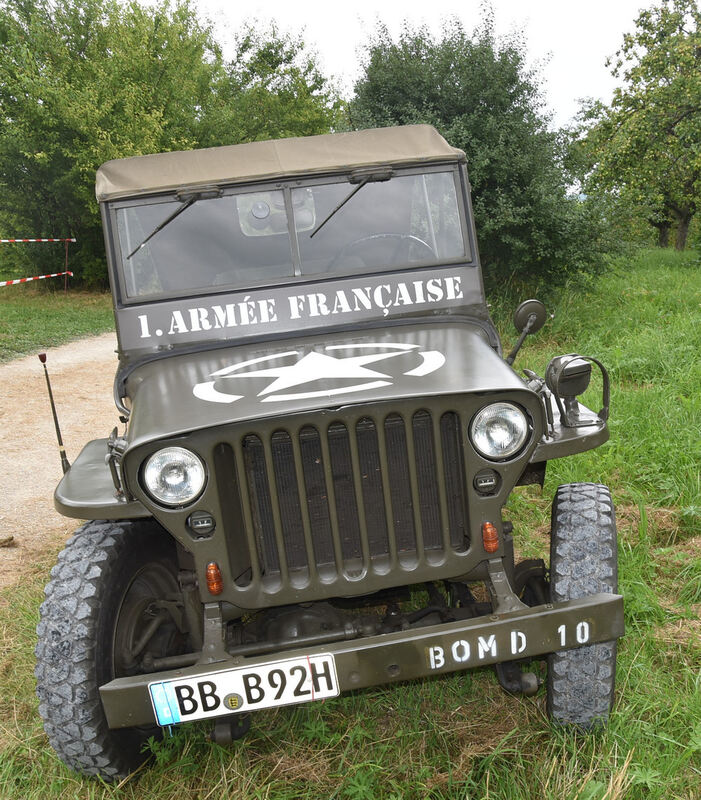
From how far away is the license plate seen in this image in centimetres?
208

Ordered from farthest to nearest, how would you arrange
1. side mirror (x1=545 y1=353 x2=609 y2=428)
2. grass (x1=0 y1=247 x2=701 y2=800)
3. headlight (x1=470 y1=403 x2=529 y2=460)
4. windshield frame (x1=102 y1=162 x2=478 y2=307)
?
windshield frame (x1=102 y1=162 x2=478 y2=307), side mirror (x1=545 y1=353 x2=609 y2=428), grass (x1=0 y1=247 x2=701 y2=800), headlight (x1=470 y1=403 x2=529 y2=460)

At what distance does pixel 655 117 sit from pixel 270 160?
1145cm

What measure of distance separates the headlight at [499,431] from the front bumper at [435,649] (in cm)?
48

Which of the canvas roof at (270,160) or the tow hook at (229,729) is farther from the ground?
the canvas roof at (270,160)

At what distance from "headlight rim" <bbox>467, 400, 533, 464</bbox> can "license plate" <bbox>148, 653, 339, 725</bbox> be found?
0.72 m

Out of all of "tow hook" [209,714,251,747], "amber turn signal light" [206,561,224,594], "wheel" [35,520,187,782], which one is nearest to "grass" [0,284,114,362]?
"wheel" [35,520,187,782]

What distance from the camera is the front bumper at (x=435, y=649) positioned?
2.09 metres

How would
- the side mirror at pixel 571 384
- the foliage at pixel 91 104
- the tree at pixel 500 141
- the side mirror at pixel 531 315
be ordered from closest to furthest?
the side mirror at pixel 571 384, the side mirror at pixel 531 315, the tree at pixel 500 141, the foliage at pixel 91 104

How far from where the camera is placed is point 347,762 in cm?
250

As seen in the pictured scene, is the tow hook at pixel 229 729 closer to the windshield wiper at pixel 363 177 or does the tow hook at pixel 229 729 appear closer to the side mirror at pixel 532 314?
the side mirror at pixel 532 314

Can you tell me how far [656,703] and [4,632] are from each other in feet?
9.01

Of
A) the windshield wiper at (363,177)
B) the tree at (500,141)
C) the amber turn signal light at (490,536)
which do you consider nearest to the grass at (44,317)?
the tree at (500,141)

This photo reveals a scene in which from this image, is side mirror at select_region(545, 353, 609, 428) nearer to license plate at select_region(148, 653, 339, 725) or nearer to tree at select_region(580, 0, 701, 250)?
license plate at select_region(148, 653, 339, 725)

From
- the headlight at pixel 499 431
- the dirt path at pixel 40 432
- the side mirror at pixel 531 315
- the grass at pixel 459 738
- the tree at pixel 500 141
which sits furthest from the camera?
the tree at pixel 500 141
